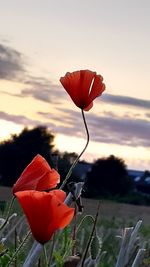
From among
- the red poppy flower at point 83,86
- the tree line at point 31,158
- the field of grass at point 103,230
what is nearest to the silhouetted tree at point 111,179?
the tree line at point 31,158

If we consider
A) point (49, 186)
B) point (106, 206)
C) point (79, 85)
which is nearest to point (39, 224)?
point (49, 186)

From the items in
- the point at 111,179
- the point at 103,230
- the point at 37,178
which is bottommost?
the point at 111,179

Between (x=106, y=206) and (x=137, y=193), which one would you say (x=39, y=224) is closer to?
(x=106, y=206)

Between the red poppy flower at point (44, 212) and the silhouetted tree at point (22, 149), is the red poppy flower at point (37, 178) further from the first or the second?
the silhouetted tree at point (22, 149)

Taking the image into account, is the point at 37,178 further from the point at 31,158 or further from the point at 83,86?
the point at 31,158

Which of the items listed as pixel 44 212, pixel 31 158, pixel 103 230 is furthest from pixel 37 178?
pixel 31 158

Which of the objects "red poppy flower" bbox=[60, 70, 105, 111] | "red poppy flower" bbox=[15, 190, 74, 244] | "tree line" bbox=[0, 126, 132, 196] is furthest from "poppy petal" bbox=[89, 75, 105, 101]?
"tree line" bbox=[0, 126, 132, 196]
